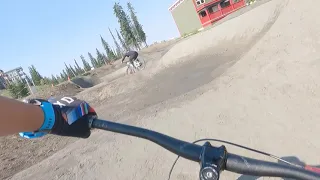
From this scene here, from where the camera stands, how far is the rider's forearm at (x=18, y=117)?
122 centimetres

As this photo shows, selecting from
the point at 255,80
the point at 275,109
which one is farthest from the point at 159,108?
the point at 275,109

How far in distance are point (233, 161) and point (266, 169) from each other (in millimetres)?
146

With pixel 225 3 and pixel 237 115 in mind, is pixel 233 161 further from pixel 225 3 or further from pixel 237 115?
pixel 225 3

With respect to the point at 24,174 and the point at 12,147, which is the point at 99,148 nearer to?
the point at 24,174

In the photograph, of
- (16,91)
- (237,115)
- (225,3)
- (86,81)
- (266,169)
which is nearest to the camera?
(266,169)

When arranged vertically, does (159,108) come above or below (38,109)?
below

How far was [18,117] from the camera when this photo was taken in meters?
1.27

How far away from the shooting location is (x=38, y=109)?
1407 millimetres

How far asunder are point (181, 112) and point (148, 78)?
375 inches

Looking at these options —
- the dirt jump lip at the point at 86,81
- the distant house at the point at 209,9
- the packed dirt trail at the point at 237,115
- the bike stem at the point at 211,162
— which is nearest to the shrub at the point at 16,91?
the dirt jump lip at the point at 86,81

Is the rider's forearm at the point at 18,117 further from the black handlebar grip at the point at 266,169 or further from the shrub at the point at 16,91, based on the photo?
the shrub at the point at 16,91

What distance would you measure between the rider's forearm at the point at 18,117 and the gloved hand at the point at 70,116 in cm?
8

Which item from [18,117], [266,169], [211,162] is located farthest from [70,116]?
[266,169]

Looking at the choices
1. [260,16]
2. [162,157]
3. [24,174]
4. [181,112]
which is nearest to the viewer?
[162,157]
